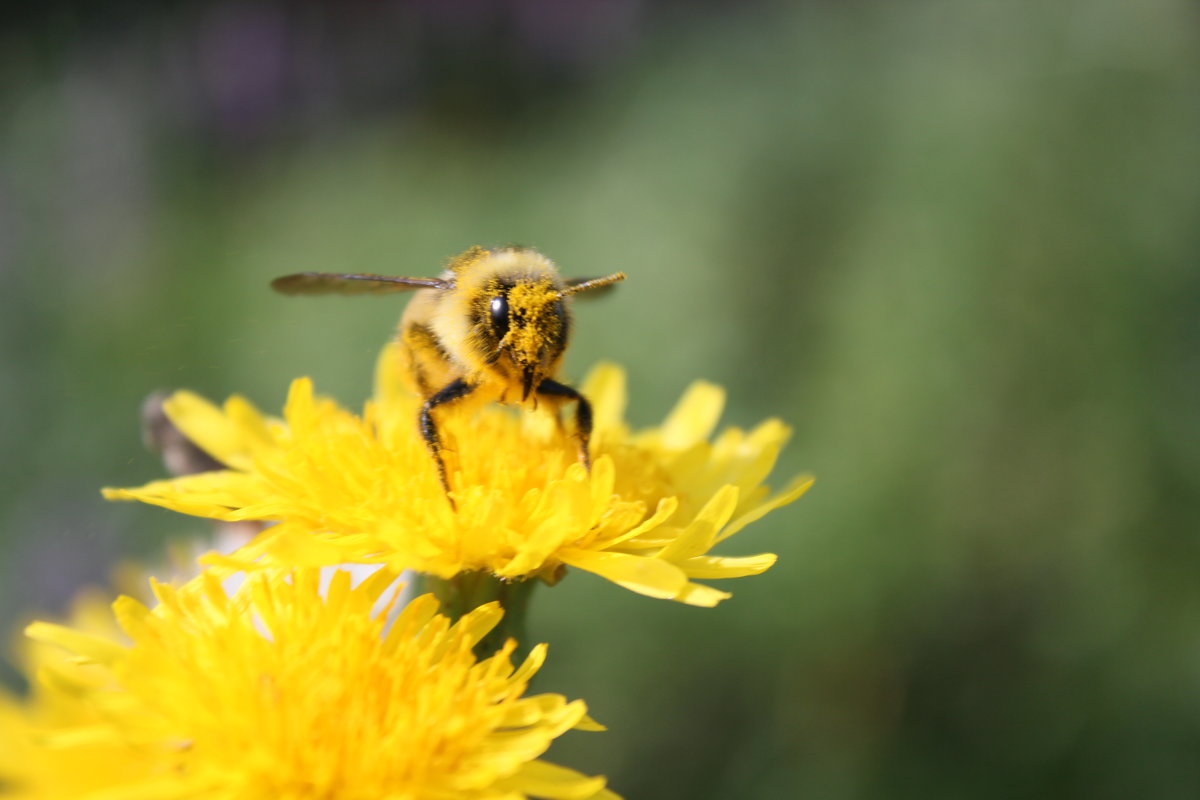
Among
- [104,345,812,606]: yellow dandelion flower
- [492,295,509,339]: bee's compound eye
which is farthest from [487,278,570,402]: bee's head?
[104,345,812,606]: yellow dandelion flower

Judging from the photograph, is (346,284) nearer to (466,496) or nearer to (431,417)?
(431,417)

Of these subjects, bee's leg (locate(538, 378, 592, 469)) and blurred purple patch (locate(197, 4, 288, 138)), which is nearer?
bee's leg (locate(538, 378, 592, 469))

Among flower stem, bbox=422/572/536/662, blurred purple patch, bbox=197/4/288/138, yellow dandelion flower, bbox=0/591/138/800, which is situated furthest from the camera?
blurred purple patch, bbox=197/4/288/138

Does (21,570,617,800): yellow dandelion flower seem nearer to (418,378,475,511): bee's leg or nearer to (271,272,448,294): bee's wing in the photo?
(418,378,475,511): bee's leg

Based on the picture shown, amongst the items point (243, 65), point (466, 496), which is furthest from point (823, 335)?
point (243, 65)

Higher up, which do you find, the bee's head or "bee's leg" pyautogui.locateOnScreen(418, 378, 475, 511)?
the bee's head
